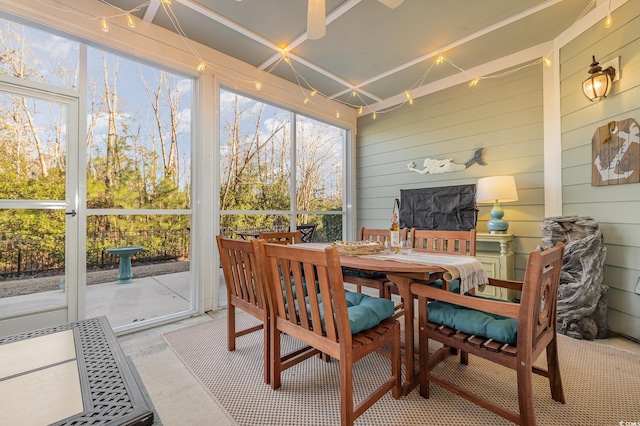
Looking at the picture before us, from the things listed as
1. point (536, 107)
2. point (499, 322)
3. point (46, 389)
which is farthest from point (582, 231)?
point (46, 389)

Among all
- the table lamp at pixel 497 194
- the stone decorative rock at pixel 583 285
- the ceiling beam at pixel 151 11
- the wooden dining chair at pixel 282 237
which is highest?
the ceiling beam at pixel 151 11

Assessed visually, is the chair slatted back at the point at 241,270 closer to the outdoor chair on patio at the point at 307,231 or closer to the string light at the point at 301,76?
the outdoor chair on patio at the point at 307,231

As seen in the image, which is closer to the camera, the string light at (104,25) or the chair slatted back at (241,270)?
the chair slatted back at (241,270)

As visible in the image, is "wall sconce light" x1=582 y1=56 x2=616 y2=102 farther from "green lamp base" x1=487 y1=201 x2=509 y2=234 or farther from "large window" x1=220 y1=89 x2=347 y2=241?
"large window" x1=220 y1=89 x2=347 y2=241

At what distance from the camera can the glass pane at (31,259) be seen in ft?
7.04

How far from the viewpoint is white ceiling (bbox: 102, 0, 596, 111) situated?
248cm

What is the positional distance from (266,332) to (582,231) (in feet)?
8.99

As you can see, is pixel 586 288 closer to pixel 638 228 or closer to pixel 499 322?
pixel 638 228

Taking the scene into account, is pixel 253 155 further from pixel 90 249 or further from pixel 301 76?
pixel 90 249

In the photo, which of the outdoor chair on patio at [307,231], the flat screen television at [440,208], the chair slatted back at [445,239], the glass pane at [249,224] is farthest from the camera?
the outdoor chair on patio at [307,231]

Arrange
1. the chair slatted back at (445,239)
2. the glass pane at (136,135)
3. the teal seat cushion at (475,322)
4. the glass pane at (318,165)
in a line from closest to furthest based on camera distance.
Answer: the teal seat cushion at (475,322) → the chair slatted back at (445,239) → the glass pane at (136,135) → the glass pane at (318,165)

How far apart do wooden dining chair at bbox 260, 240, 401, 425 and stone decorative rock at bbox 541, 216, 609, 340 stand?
1836mm

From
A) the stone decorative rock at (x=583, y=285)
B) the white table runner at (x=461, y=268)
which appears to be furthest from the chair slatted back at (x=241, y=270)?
the stone decorative rock at (x=583, y=285)

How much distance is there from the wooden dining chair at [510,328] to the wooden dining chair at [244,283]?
941 millimetres
